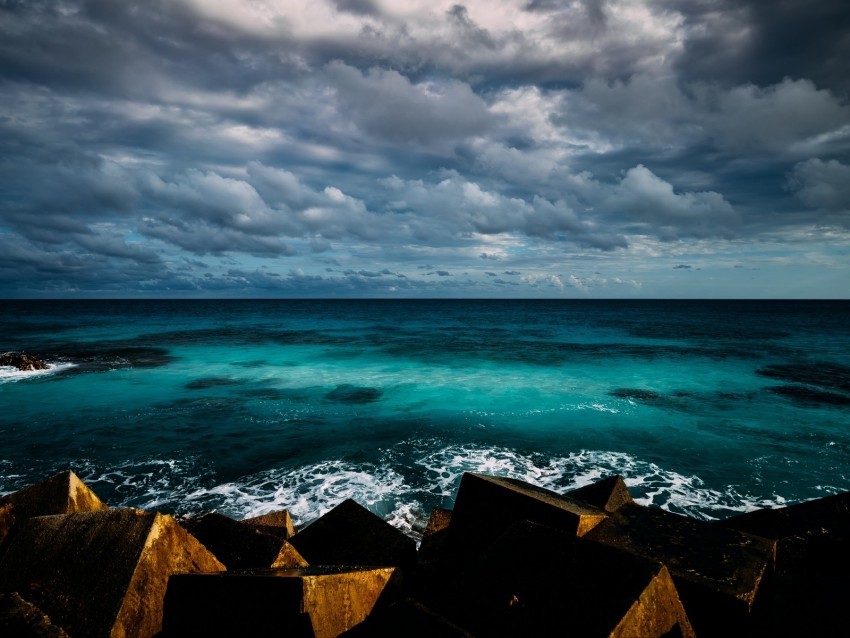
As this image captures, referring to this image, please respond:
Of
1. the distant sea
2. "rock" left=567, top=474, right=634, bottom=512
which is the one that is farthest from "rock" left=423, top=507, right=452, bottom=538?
the distant sea

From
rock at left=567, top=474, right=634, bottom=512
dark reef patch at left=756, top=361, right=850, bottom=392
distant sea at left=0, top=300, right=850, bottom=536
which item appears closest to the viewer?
rock at left=567, top=474, right=634, bottom=512

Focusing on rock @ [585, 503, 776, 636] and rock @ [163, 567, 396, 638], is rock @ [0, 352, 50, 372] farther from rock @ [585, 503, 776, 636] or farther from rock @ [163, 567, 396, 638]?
rock @ [585, 503, 776, 636]

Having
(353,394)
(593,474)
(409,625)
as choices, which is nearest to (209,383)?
(353,394)

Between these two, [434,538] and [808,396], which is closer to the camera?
[434,538]

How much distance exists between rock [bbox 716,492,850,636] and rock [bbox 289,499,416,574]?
334cm

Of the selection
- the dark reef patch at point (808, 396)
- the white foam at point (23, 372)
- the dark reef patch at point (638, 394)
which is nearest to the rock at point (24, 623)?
the dark reef patch at point (638, 394)

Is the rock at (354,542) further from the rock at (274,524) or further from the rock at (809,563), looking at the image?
the rock at (809,563)

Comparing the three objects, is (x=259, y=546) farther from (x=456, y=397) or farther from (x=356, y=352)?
(x=356, y=352)

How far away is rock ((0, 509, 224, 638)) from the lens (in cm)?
285

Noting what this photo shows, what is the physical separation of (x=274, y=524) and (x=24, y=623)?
12.1 ft

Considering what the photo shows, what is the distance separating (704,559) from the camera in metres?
3.34

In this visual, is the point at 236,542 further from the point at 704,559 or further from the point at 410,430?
the point at 410,430

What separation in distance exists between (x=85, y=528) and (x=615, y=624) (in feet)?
12.9

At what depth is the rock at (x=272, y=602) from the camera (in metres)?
2.67
